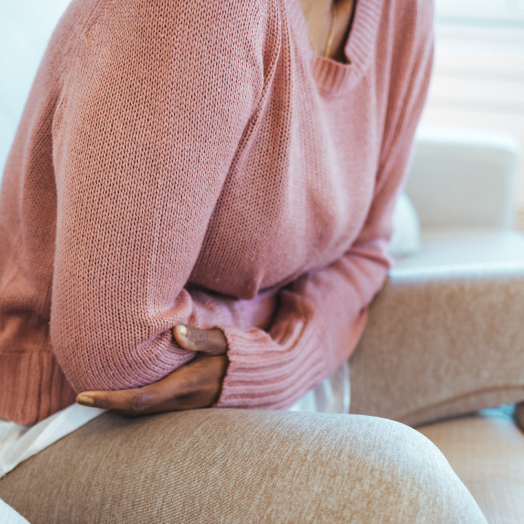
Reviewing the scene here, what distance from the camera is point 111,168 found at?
1.25ft

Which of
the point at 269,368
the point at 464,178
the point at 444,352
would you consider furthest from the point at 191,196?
the point at 464,178

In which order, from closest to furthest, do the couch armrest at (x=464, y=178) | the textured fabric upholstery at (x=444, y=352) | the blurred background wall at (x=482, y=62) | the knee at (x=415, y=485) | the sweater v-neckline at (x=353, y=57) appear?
the knee at (x=415, y=485)
the sweater v-neckline at (x=353, y=57)
the textured fabric upholstery at (x=444, y=352)
the couch armrest at (x=464, y=178)
the blurred background wall at (x=482, y=62)

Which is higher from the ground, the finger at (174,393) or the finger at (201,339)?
the finger at (201,339)

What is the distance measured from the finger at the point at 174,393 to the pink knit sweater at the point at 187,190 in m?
0.01

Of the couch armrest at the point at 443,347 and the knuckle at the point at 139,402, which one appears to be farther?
the couch armrest at the point at 443,347

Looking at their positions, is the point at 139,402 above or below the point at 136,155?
below

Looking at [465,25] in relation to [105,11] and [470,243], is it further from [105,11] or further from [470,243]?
[105,11]

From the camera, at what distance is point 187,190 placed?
1.32 ft

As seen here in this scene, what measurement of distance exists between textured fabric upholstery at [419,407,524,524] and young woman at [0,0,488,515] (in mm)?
172

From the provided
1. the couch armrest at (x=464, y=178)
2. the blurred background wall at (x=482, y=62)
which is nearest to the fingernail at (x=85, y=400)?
the couch armrest at (x=464, y=178)

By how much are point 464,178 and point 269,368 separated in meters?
0.83

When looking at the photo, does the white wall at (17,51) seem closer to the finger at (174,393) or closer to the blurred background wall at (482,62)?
the finger at (174,393)

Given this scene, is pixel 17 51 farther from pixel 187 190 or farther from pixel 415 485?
pixel 415 485

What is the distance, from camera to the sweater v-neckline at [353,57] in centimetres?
54
